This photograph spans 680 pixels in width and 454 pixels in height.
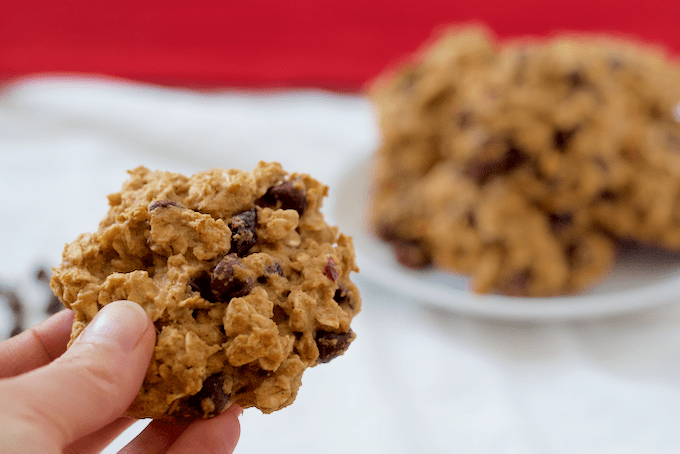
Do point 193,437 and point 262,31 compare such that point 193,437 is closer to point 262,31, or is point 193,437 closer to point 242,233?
point 242,233

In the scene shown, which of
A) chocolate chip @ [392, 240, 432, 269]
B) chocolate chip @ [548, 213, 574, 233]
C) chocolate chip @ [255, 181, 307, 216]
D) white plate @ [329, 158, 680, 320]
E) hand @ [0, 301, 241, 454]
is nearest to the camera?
hand @ [0, 301, 241, 454]

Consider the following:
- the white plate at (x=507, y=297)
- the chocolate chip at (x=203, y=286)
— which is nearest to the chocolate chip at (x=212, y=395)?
the chocolate chip at (x=203, y=286)

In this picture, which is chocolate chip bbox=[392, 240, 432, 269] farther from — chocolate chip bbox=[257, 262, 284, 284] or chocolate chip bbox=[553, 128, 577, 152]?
chocolate chip bbox=[257, 262, 284, 284]

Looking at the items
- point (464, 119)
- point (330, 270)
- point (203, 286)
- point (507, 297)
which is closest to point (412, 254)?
point (507, 297)

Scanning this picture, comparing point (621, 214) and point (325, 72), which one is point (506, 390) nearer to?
point (621, 214)

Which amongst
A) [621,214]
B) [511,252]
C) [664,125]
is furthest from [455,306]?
[664,125]

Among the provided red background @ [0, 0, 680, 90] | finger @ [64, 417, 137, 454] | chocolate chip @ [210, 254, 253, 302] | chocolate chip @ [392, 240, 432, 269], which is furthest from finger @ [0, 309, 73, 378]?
red background @ [0, 0, 680, 90]

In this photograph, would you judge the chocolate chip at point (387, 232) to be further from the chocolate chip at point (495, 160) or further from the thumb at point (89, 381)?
the thumb at point (89, 381)
